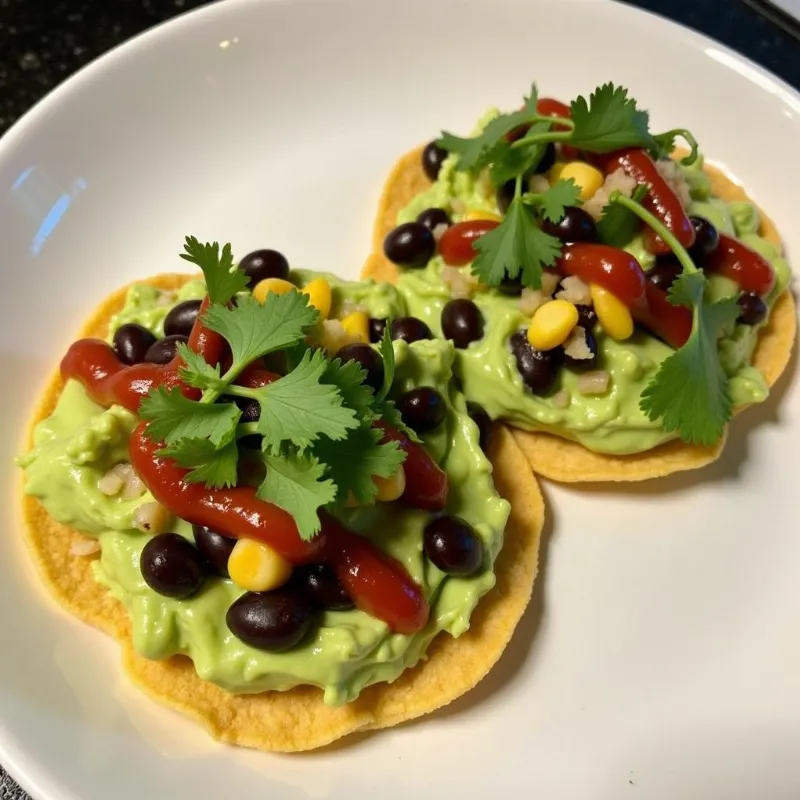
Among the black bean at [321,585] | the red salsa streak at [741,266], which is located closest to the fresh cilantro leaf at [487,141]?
the red salsa streak at [741,266]

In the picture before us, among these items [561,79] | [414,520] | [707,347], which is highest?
[561,79]

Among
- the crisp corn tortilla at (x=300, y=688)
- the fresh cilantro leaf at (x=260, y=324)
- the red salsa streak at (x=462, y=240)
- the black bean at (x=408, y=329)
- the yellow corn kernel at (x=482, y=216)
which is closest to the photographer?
the fresh cilantro leaf at (x=260, y=324)

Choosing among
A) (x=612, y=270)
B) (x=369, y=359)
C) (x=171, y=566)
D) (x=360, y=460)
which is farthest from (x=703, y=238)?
(x=171, y=566)

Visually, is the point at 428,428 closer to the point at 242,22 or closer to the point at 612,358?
the point at 612,358

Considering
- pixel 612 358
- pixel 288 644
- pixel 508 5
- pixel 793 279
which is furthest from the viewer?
pixel 508 5

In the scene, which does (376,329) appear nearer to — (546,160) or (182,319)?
(182,319)

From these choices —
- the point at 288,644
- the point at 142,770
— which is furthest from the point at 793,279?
the point at 142,770

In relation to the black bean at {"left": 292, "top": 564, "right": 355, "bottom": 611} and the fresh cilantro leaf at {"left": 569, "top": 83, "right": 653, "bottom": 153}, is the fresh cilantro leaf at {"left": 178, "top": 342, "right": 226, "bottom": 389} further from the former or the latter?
the fresh cilantro leaf at {"left": 569, "top": 83, "right": 653, "bottom": 153}

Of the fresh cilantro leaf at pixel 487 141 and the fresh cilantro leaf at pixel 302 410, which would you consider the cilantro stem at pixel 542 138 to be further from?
the fresh cilantro leaf at pixel 302 410
